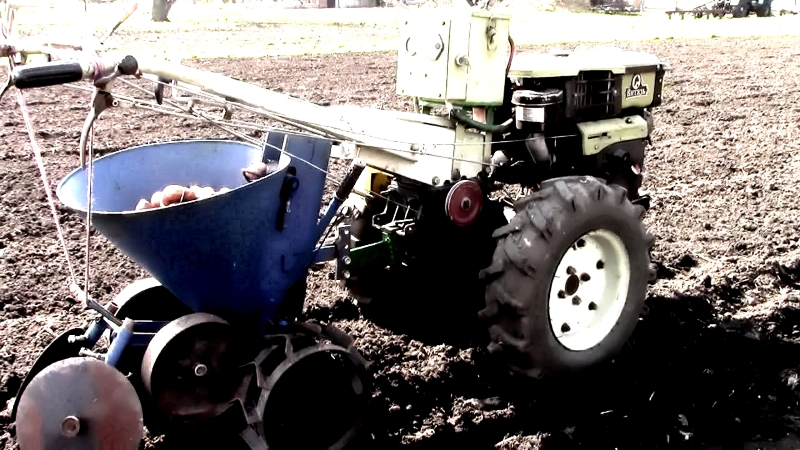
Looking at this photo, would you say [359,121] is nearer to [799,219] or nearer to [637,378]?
[637,378]

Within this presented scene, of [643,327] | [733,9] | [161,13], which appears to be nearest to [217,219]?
[643,327]

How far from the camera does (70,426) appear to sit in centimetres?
285

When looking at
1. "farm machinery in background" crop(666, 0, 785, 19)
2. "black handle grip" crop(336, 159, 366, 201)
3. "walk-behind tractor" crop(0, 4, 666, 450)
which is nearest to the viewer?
"walk-behind tractor" crop(0, 4, 666, 450)

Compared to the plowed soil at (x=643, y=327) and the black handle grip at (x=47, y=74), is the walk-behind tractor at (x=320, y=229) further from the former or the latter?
the plowed soil at (x=643, y=327)

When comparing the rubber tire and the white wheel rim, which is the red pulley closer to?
the rubber tire

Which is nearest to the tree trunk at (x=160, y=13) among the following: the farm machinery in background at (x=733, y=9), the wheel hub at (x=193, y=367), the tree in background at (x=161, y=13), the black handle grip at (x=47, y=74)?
the tree in background at (x=161, y=13)

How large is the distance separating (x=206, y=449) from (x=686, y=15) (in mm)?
28436

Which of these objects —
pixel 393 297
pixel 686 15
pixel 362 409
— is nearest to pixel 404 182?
pixel 393 297

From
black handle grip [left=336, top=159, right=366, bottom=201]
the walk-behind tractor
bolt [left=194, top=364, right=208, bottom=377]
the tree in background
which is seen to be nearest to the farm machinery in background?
the tree in background

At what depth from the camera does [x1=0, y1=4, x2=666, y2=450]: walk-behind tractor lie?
2.98 m

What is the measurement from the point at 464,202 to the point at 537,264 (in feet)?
1.69

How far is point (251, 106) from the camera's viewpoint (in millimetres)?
3277

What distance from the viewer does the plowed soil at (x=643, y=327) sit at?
144 inches

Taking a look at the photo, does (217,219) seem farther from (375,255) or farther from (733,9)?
(733,9)
